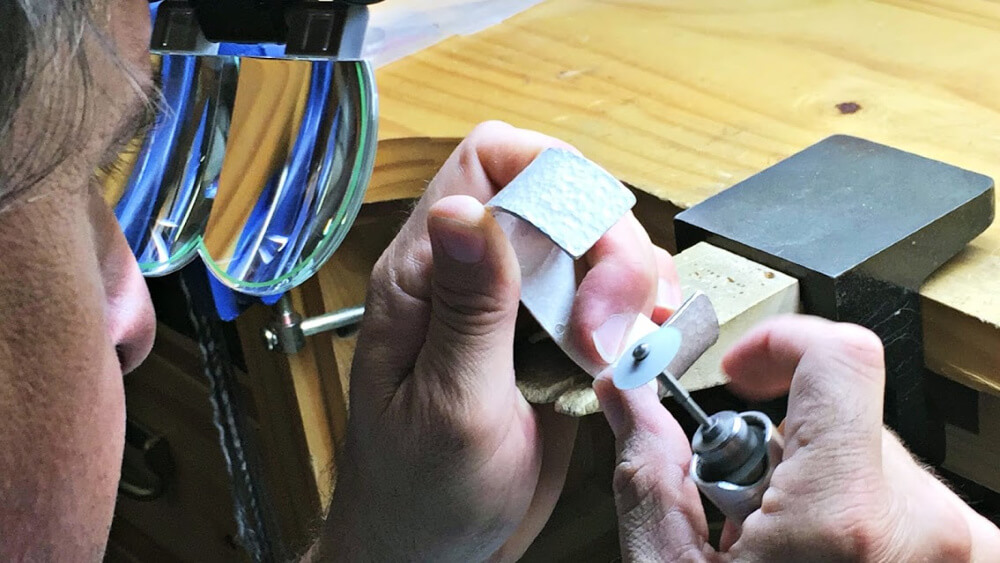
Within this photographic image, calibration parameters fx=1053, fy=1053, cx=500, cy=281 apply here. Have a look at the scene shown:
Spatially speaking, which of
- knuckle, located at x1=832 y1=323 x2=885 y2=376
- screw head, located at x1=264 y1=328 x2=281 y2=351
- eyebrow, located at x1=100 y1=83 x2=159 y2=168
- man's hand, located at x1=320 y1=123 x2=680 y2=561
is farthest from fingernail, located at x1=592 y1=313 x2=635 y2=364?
screw head, located at x1=264 y1=328 x2=281 y2=351

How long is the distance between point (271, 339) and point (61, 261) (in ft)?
1.14

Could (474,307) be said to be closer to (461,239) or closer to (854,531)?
(461,239)

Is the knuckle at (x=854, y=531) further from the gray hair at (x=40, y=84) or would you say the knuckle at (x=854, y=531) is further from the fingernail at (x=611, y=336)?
the gray hair at (x=40, y=84)

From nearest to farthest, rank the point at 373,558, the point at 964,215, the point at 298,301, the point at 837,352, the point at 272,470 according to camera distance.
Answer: the point at 837,352
the point at 964,215
the point at 373,558
the point at 298,301
the point at 272,470

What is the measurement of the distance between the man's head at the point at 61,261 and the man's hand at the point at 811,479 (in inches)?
10.7

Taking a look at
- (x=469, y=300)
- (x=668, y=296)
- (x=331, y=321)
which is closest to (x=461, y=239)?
(x=469, y=300)

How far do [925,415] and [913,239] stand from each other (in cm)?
12

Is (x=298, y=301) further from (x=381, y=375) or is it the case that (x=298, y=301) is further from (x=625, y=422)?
(x=625, y=422)

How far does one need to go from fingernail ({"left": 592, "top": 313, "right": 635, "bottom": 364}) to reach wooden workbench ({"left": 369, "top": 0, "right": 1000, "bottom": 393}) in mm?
153

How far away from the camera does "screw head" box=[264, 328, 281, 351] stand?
85 cm

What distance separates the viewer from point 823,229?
1.97 ft

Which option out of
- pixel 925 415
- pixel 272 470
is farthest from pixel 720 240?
pixel 272 470

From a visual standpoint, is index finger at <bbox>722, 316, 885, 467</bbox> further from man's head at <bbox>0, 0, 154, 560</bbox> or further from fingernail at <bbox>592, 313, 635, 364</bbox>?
man's head at <bbox>0, 0, 154, 560</bbox>

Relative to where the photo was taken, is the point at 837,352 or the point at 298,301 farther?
the point at 298,301
